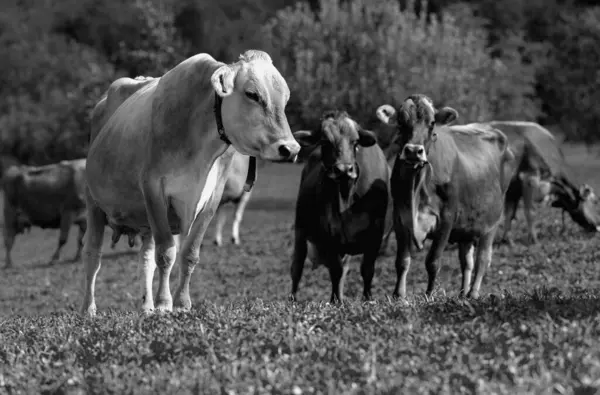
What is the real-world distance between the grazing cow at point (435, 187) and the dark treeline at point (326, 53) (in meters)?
17.1

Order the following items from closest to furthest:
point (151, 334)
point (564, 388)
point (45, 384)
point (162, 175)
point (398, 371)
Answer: point (564, 388), point (398, 371), point (45, 384), point (151, 334), point (162, 175)

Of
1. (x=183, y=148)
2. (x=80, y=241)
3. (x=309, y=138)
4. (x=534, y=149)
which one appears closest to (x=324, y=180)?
(x=309, y=138)

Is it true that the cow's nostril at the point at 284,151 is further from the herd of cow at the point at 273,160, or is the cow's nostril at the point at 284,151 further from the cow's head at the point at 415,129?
the cow's head at the point at 415,129

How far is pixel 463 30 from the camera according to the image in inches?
1790

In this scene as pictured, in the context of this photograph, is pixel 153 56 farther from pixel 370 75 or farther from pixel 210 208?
pixel 210 208

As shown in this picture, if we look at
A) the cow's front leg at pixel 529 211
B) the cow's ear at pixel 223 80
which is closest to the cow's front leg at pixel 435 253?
the cow's ear at pixel 223 80

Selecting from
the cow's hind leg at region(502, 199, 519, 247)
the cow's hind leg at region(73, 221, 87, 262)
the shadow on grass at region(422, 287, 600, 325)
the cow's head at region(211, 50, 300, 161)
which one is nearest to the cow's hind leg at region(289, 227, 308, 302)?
the cow's head at region(211, 50, 300, 161)

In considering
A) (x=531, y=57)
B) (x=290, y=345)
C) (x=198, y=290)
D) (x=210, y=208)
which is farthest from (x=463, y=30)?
(x=290, y=345)

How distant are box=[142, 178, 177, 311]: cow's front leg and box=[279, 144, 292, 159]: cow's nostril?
1.14 meters

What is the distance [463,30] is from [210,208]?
36.8m

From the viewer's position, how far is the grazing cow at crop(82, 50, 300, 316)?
9102mm

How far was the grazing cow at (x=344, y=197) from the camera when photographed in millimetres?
12742

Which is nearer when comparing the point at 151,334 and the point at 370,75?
the point at 151,334

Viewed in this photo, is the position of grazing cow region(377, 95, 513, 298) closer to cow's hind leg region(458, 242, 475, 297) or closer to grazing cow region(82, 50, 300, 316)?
cow's hind leg region(458, 242, 475, 297)
